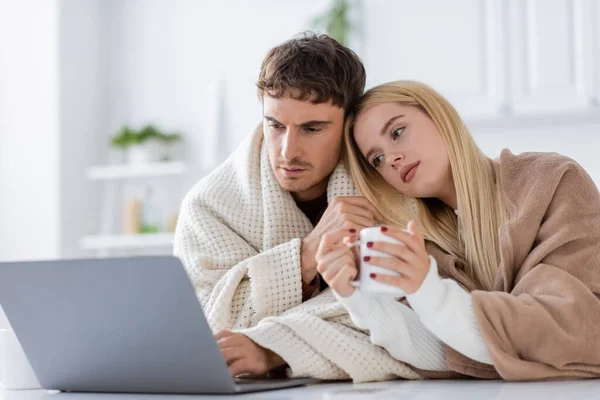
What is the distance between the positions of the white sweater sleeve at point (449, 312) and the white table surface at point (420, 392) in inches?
2.5

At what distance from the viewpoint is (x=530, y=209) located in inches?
55.0

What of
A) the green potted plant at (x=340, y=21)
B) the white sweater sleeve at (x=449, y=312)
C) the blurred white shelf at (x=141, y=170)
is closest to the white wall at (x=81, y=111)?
the blurred white shelf at (x=141, y=170)

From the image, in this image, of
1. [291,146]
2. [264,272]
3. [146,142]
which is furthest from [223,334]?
[146,142]

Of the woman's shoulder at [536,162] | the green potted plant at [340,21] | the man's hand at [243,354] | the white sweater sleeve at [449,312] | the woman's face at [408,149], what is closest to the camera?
the white sweater sleeve at [449,312]

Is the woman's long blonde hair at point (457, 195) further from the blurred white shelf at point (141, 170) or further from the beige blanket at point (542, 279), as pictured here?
the blurred white shelf at point (141, 170)

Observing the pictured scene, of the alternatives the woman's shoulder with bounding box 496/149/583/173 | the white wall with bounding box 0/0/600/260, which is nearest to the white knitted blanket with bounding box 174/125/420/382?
the woman's shoulder with bounding box 496/149/583/173

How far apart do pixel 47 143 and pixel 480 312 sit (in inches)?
130

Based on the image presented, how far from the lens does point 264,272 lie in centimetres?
152

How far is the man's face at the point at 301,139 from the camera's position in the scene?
1.66 metres

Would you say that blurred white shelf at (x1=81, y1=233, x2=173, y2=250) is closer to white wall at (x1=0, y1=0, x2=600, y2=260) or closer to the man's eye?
white wall at (x1=0, y1=0, x2=600, y2=260)

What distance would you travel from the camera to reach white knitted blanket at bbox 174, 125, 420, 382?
135cm

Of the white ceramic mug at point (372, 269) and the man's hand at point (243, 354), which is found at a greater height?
the white ceramic mug at point (372, 269)

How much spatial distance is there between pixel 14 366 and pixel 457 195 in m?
0.79

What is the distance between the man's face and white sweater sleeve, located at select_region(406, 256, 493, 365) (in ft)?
1.62
